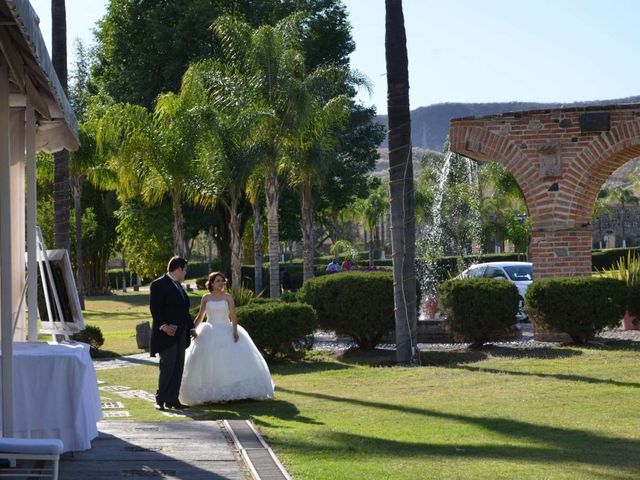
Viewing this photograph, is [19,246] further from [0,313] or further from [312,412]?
[312,412]

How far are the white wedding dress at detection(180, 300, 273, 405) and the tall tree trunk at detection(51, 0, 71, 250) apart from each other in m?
8.26

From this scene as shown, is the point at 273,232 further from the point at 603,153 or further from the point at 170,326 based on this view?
the point at 170,326

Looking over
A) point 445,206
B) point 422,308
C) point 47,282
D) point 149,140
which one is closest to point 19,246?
point 47,282

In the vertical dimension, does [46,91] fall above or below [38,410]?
above

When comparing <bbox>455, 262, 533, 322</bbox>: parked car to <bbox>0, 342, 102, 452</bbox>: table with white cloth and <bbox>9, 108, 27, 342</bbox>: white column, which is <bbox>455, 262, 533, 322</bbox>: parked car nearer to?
<bbox>9, 108, 27, 342</bbox>: white column

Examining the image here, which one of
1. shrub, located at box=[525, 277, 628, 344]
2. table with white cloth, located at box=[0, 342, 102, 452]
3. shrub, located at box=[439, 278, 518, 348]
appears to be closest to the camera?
table with white cloth, located at box=[0, 342, 102, 452]

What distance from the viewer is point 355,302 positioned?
2023 cm

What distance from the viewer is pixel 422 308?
27000mm

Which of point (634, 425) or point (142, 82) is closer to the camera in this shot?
point (634, 425)

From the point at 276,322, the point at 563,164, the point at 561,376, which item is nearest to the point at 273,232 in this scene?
the point at 563,164

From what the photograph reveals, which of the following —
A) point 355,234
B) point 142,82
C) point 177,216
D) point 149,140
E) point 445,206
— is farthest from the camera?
point 355,234

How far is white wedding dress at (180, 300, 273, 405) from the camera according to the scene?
1421 centimetres

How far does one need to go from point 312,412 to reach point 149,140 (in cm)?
2087

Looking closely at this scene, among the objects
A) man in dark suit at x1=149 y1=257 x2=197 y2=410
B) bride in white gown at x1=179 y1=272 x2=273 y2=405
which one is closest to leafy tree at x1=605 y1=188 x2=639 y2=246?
bride in white gown at x1=179 y1=272 x2=273 y2=405
